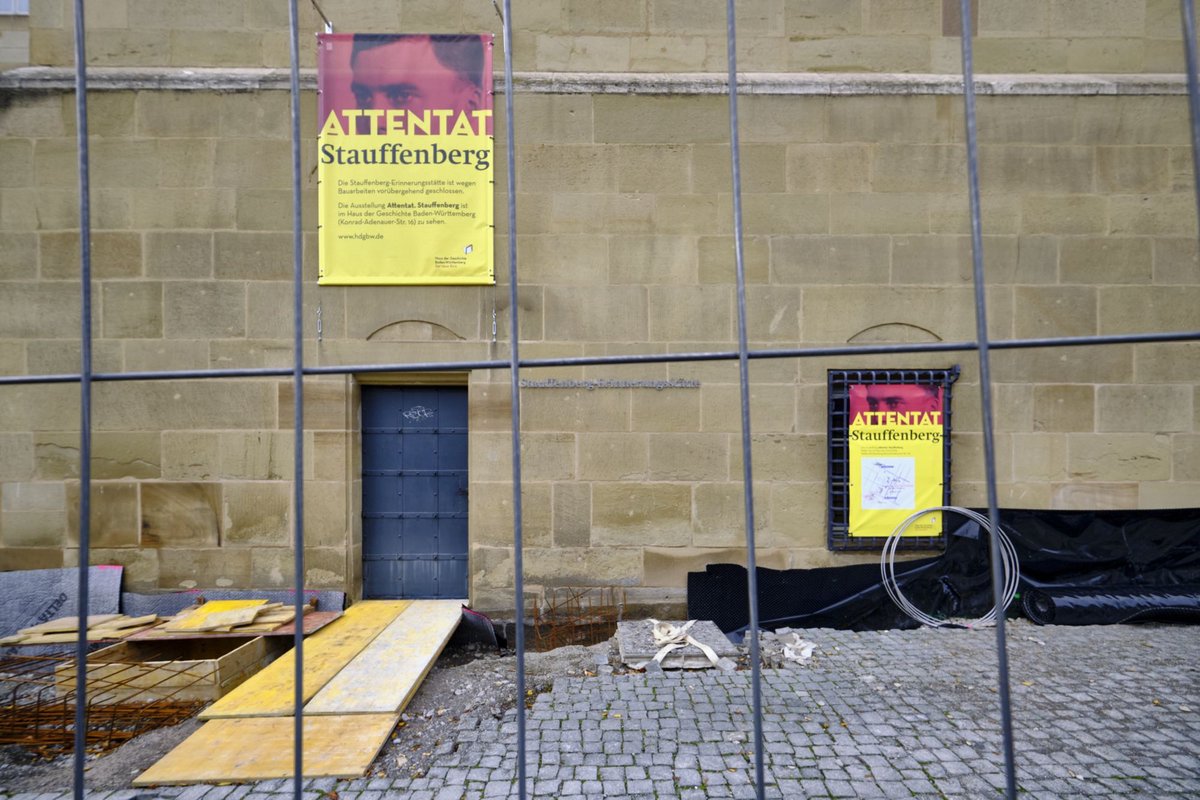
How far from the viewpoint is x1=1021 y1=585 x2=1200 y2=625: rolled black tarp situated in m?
5.36

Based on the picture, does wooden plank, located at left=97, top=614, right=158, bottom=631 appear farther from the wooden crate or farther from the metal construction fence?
the metal construction fence

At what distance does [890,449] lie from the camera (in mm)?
5707

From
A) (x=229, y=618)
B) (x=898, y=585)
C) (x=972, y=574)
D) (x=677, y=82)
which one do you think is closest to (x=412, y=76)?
(x=677, y=82)

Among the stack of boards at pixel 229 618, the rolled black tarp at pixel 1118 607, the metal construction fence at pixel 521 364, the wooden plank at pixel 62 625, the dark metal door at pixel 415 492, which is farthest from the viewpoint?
the dark metal door at pixel 415 492

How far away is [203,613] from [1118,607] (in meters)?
7.85

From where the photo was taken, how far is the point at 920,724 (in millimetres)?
3775

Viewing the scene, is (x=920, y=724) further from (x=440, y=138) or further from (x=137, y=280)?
(x=137, y=280)

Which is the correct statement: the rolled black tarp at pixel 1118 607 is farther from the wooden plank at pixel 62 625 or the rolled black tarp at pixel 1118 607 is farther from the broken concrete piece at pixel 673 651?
the wooden plank at pixel 62 625

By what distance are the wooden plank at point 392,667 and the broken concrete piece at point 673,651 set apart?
1457 millimetres

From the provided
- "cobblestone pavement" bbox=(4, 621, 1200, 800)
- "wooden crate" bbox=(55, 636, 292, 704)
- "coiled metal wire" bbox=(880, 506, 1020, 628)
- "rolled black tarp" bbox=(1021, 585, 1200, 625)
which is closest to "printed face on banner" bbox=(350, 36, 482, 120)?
"wooden crate" bbox=(55, 636, 292, 704)

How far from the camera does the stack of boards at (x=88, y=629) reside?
189 inches

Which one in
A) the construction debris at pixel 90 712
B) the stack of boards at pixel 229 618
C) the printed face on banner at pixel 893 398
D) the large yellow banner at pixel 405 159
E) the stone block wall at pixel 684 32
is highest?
the stone block wall at pixel 684 32

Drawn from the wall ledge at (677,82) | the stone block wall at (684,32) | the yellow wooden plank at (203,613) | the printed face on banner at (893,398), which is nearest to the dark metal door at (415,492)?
the yellow wooden plank at (203,613)

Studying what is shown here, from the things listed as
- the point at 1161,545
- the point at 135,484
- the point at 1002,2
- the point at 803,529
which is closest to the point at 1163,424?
the point at 1161,545
